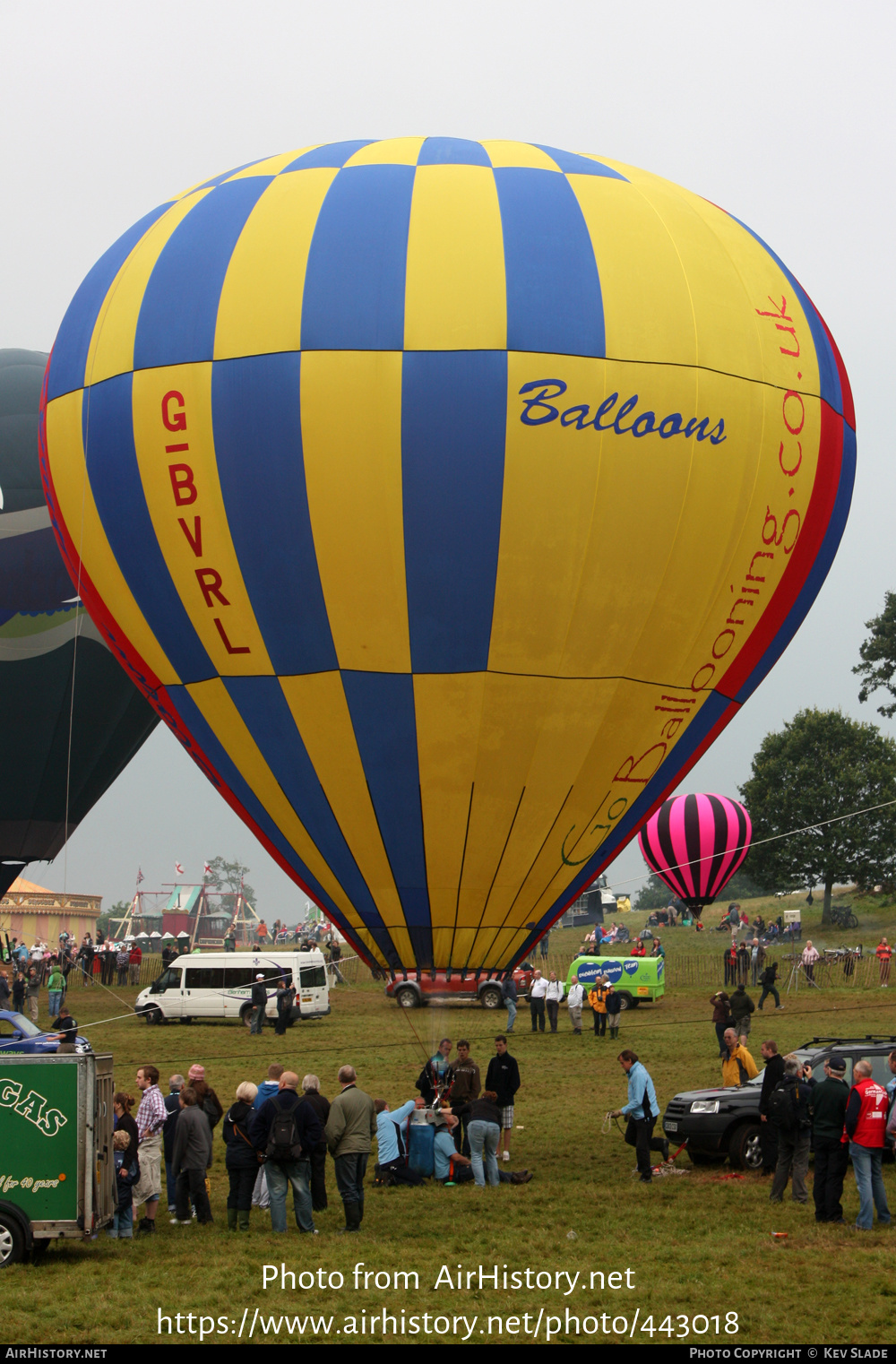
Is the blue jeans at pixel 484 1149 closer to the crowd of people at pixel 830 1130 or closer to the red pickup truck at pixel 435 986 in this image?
the red pickup truck at pixel 435 986

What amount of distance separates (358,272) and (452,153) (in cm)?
Result: 214

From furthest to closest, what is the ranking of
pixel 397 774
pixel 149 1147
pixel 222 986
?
pixel 222 986 < pixel 397 774 < pixel 149 1147

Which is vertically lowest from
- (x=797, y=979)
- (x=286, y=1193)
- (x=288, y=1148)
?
(x=797, y=979)

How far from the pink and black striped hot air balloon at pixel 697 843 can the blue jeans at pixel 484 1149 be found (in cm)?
2570

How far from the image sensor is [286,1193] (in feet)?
34.7

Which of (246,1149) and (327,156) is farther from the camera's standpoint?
(327,156)

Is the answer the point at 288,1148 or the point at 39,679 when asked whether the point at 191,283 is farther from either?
the point at 39,679

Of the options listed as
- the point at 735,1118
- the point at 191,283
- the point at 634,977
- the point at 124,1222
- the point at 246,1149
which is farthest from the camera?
the point at 634,977

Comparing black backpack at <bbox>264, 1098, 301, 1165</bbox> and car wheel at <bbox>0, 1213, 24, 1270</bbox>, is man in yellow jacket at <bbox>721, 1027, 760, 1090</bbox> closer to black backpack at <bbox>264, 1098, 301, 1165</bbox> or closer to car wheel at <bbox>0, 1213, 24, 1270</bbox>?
black backpack at <bbox>264, 1098, 301, 1165</bbox>

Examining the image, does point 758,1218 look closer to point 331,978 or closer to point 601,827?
point 601,827

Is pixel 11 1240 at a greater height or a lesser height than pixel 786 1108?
lesser

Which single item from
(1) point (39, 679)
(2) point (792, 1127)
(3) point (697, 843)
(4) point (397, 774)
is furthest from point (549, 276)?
(3) point (697, 843)

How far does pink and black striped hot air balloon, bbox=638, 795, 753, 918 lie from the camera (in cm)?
3838

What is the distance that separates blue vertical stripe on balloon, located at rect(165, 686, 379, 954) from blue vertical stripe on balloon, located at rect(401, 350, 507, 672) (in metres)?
2.66
